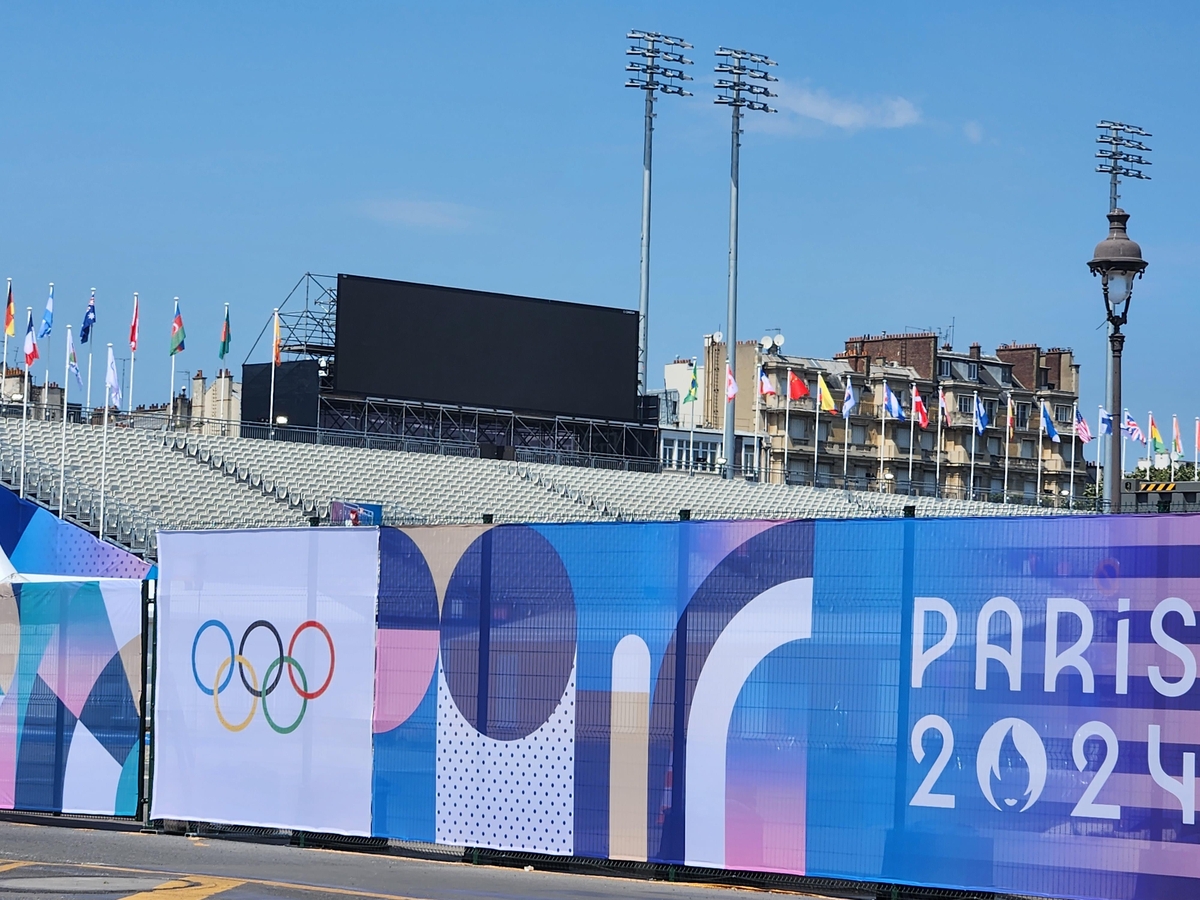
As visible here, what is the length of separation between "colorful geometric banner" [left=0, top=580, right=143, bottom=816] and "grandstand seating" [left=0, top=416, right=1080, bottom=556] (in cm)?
2442

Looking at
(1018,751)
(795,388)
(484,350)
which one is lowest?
(1018,751)

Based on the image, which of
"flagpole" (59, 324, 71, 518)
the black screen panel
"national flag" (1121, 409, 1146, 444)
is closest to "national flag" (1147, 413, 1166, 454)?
"national flag" (1121, 409, 1146, 444)

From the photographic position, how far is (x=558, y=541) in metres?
14.5

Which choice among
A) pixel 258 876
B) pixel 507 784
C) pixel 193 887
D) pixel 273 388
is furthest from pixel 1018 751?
pixel 273 388

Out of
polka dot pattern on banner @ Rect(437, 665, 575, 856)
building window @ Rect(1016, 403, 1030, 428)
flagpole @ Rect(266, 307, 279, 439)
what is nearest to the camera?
polka dot pattern on banner @ Rect(437, 665, 575, 856)

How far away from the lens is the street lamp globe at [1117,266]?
1911 centimetres

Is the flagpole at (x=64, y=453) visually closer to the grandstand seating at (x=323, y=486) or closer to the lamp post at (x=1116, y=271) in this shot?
the grandstand seating at (x=323, y=486)

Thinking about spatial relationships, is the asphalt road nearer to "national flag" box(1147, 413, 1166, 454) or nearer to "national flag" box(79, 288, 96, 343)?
"national flag" box(79, 288, 96, 343)

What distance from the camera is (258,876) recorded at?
44.8ft

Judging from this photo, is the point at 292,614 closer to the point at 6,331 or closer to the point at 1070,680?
the point at 1070,680

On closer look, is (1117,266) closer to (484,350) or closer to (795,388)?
(484,350)

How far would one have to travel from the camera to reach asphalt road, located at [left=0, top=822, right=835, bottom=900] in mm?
12656

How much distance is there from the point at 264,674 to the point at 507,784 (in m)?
2.86

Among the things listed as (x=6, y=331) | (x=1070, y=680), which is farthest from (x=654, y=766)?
(x=6, y=331)
